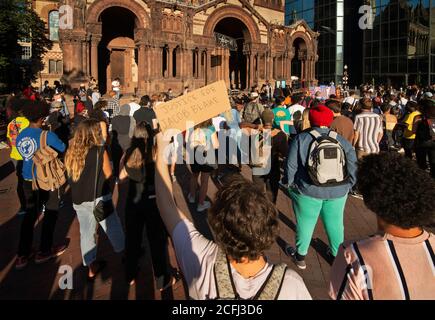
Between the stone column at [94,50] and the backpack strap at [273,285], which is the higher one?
the stone column at [94,50]

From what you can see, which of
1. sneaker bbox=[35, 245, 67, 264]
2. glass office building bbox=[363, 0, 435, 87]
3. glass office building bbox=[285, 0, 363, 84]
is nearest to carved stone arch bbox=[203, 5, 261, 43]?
glass office building bbox=[285, 0, 363, 84]

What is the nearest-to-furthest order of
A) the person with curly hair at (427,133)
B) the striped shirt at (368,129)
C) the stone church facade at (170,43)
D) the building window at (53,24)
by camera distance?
the person with curly hair at (427,133), the striped shirt at (368,129), the stone church facade at (170,43), the building window at (53,24)

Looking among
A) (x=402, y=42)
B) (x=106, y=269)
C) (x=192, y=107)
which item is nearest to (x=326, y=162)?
(x=192, y=107)

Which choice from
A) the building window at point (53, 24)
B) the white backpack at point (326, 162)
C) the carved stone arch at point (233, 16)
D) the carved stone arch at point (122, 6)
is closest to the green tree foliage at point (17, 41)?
the building window at point (53, 24)

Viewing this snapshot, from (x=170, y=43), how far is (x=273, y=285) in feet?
94.9

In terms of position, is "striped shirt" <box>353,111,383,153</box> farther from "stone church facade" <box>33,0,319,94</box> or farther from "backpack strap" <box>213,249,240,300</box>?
"stone church facade" <box>33,0,319,94</box>

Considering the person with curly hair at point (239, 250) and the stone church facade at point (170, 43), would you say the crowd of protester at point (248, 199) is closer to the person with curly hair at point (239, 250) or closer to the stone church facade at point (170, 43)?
the person with curly hair at point (239, 250)

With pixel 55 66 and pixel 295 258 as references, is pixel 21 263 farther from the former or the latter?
pixel 55 66

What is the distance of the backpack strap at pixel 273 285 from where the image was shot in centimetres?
179

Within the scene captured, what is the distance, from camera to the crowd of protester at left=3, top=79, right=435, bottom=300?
6.15 feet

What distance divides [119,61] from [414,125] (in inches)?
1107

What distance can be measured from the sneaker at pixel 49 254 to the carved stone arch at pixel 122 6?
895 inches

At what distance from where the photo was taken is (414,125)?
7602mm
